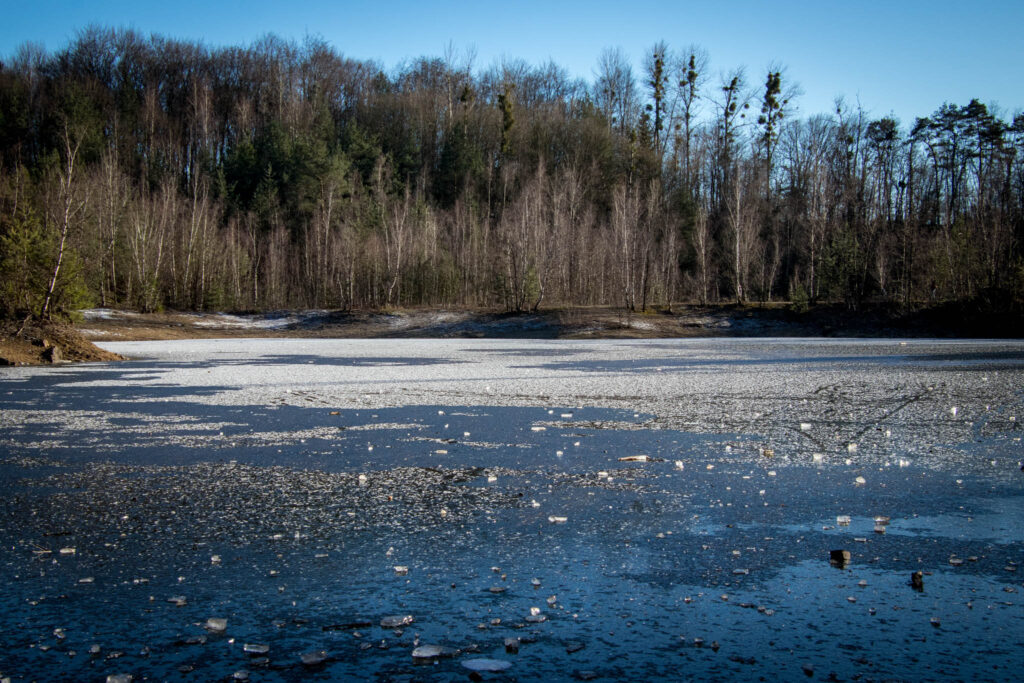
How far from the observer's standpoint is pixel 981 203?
42062mm

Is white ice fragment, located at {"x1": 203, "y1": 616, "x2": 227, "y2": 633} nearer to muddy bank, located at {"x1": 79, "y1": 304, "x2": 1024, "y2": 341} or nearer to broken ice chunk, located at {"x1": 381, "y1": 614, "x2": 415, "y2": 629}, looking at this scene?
broken ice chunk, located at {"x1": 381, "y1": 614, "x2": 415, "y2": 629}

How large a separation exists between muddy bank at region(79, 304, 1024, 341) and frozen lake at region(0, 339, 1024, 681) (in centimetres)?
2643

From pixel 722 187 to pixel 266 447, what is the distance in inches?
2477

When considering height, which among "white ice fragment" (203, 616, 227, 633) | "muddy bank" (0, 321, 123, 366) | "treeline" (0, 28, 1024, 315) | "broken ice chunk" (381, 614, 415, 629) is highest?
"treeline" (0, 28, 1024, 315)

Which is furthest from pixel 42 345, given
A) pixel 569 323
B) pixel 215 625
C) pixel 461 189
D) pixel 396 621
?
pixel 461 189

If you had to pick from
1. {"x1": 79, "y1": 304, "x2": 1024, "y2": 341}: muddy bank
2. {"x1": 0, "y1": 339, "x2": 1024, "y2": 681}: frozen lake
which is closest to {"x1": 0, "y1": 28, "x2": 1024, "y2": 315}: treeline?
{"x1": 79, "y1": 304, "x2": 1024, "y2": 341}: muddy bank

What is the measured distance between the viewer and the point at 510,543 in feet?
13.3

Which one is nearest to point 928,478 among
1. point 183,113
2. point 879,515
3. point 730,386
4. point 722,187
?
point 879,515

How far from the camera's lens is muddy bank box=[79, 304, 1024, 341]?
33781 millimetres

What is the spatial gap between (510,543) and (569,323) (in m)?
32.7

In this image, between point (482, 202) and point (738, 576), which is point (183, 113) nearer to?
point (482, 202)

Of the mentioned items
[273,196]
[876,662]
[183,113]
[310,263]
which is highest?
[183,113]

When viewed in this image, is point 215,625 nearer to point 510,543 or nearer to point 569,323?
point 510,543

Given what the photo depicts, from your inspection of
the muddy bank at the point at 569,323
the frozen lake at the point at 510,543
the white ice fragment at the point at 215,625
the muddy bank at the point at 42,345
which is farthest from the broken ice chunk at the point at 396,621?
the muddy bank at the point at 569,323
